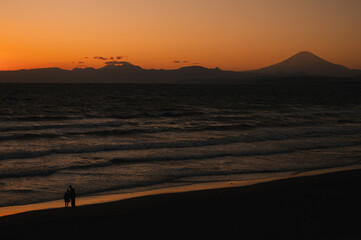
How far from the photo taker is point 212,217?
36.3 feet

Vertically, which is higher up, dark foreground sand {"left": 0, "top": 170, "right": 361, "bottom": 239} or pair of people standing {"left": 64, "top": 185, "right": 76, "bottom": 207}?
pair of people standing {"left": 64, "top": 185, "right": 76, "bottom": 207}

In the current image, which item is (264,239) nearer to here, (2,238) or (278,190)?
(278,190)

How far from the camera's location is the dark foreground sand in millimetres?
9766

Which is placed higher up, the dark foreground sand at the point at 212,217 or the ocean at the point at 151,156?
the dark foreground sand at the point at 212,217

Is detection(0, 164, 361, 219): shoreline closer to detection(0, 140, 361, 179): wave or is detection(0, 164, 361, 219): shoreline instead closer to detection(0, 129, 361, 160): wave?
detection(0, 140, 361, 179): wave

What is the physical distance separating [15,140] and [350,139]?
2430 centimetres

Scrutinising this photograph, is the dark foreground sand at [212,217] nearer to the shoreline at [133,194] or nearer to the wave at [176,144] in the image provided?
the shoreline at [133,194]

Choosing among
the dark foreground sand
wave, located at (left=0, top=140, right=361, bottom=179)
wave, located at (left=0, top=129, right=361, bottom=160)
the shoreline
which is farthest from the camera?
wave, located at (left=0, top=129, right=361, bottom=160)

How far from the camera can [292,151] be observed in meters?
23.8

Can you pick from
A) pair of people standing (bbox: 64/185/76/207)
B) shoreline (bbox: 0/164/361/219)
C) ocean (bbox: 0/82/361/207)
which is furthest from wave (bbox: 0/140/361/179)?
pair of people standing (bbox: 64/185/76/207)

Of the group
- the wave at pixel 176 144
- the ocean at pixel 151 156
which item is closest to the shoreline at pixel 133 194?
the ocean at pixel 151 156

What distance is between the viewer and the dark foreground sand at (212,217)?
384 inches

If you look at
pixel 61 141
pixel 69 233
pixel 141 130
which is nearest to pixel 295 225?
pixel 69 233

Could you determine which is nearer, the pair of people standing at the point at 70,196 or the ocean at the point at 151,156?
the pair of people standing at the point at 70,196
